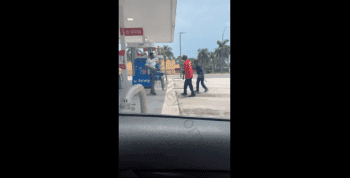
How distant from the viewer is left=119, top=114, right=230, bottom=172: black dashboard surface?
1.79 m

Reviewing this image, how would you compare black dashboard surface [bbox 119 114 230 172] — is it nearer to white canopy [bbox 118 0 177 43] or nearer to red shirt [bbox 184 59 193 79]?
white canopy [bbox 118 0 177 43]

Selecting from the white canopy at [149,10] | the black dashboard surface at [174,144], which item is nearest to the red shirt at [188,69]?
the white canopy at [149,10]

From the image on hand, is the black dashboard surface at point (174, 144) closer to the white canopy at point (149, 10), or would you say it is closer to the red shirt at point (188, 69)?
the white canopy at point (149, 10)

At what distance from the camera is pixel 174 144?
1949 millimetres

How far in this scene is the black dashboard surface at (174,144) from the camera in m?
1.79

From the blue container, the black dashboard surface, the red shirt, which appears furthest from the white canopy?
the black dashboard surface

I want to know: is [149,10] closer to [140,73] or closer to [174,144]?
[140,73]

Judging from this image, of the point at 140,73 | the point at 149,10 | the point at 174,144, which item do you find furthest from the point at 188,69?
the point at 174,144
